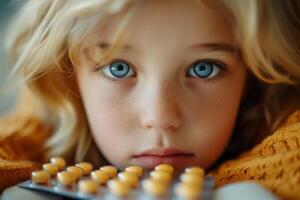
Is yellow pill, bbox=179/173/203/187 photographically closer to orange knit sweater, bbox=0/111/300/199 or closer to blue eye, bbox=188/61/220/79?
orange knit sweater, bbox=0/111/300/199

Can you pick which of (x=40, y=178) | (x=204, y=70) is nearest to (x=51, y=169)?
(x=40, y=178)

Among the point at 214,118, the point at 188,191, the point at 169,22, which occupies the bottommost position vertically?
the point at 188,191

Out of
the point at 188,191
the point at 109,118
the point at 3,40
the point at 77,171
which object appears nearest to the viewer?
the point at 188,191

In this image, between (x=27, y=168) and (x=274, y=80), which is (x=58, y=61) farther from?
(x=274, y=80)

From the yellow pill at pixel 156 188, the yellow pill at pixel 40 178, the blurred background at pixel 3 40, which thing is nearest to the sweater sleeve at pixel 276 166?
the yellow pill at pixel 156 188

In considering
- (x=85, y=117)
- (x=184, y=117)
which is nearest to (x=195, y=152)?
(x=184, y=117)

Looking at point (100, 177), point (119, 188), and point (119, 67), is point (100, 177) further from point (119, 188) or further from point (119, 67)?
point (119, 67)
